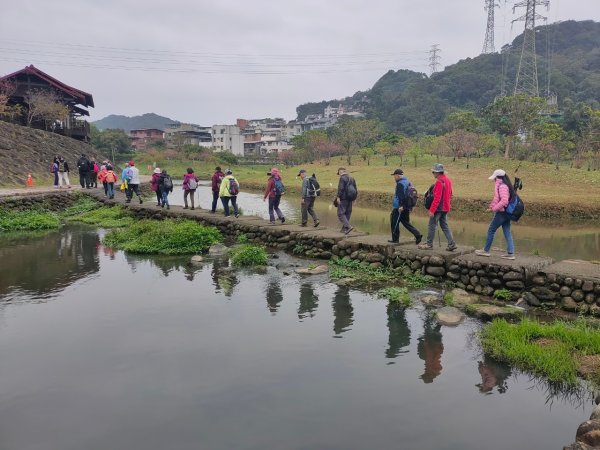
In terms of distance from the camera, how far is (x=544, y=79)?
8825cm

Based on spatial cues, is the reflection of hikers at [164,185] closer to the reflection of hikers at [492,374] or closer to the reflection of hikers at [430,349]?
the reflection of hikers at [430,349]

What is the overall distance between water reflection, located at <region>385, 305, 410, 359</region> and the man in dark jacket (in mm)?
22710

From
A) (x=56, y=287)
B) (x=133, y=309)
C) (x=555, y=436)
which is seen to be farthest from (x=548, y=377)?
(x=56, y=287)

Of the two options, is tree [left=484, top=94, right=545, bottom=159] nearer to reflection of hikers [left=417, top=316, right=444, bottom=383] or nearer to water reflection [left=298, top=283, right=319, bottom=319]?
water reflection [left=298, top=283, right=319, bottom=319]

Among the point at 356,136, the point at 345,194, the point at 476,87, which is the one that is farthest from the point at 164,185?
the point at 476,87

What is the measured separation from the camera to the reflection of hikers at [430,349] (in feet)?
20.2

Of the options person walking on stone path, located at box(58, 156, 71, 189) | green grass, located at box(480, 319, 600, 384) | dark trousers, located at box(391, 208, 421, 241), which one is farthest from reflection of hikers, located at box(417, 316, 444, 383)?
person walking on stone path, located at box(58, 156, 71, 189)

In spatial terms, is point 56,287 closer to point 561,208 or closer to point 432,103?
point 561,208

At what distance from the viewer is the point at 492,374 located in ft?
19.8

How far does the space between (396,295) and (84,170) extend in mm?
22756

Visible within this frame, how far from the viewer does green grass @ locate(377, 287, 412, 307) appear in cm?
872

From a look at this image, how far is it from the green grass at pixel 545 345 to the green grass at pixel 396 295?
5.96 ft

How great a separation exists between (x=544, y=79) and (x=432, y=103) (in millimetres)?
21387

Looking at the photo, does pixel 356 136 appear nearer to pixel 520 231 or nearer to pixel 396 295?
pixel 520 231
